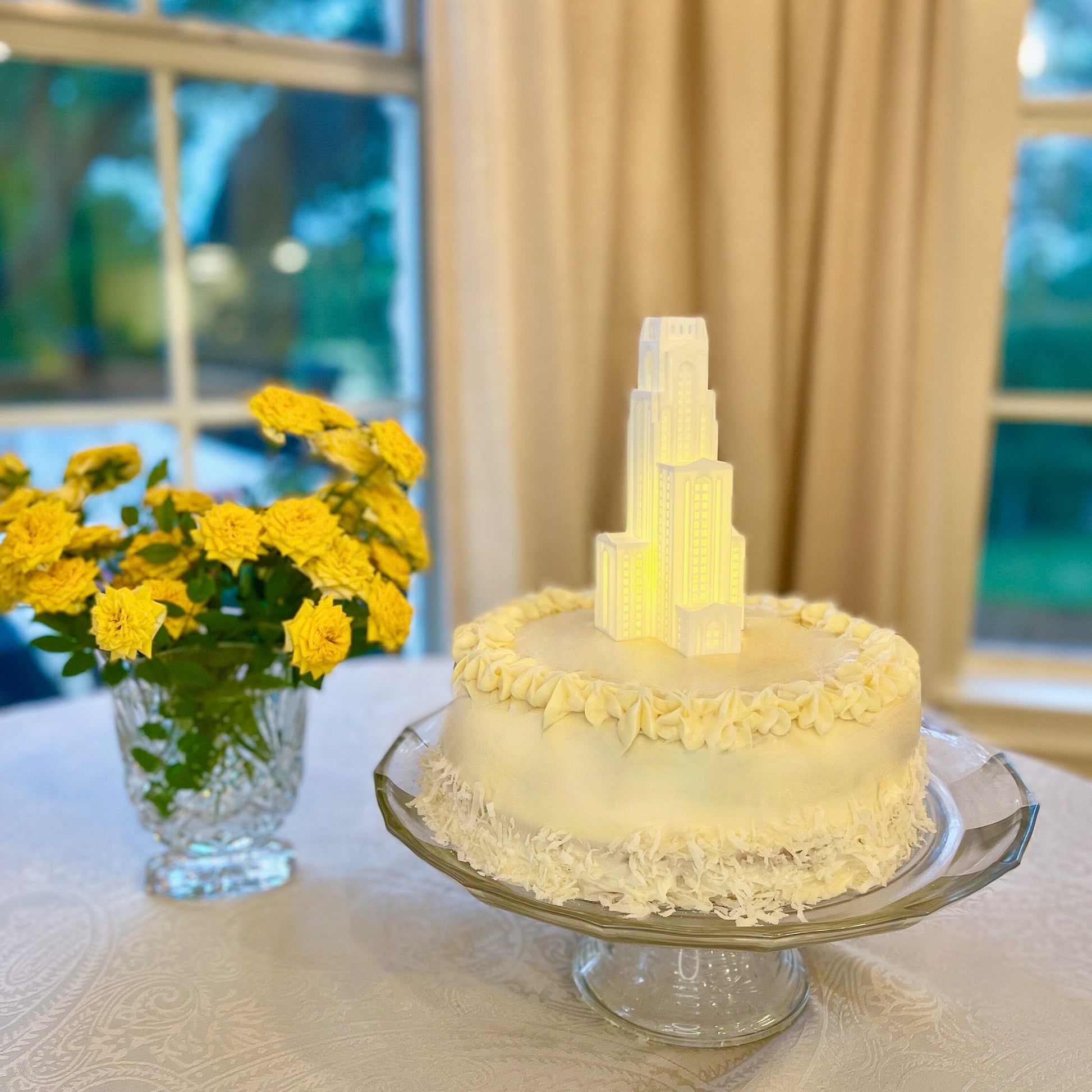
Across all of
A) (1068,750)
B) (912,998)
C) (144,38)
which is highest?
(144,38)

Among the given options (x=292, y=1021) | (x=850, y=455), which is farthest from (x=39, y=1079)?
(x=850, y=455)

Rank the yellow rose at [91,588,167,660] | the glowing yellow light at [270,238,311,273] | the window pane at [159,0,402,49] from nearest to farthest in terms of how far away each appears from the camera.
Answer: the yellow rose at [91,588,167,660]
the window pane at [159,0,402,49]
the glowing yellow light at [270,238,311,273]

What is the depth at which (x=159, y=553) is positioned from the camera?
0.93m

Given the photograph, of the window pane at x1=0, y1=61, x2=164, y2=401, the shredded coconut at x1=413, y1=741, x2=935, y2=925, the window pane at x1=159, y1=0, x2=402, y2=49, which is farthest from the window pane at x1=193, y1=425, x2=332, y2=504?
the shredded coconut at x1=413, y1=741, x2=935, y2=925

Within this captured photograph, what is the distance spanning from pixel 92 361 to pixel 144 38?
57 centimetres

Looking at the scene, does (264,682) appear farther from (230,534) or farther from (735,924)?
(735,924)

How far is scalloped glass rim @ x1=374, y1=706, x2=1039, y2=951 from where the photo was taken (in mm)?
714

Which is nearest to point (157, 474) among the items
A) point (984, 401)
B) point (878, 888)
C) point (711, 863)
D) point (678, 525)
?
point (678, 525)

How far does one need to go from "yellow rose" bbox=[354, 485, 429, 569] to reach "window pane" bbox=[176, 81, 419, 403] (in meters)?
1.20

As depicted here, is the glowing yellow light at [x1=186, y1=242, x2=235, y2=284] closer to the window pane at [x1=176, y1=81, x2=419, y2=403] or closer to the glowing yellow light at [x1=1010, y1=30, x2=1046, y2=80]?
the window pane at [x1=176, y1=81, x2=419, y2=403]

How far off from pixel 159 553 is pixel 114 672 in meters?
0.11

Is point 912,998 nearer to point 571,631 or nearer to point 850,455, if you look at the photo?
point 571,631

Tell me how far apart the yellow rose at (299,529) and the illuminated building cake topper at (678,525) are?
0.24 meters

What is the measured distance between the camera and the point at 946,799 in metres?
0.91
